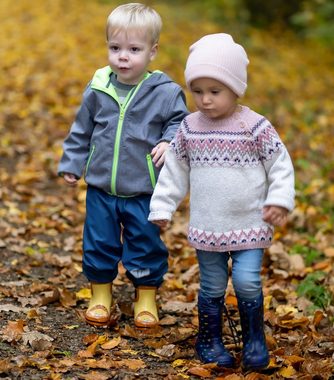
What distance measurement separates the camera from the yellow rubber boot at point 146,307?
4.55 metres

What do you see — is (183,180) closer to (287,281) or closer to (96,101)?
(96,101)

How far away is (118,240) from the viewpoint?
4.51m

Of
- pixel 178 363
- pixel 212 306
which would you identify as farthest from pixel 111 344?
pixel 212 306

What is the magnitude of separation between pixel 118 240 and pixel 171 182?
2.44 ft

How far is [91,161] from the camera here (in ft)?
14.4

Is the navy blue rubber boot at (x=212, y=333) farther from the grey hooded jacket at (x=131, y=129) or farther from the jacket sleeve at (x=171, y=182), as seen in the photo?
the grey hooded jacket at (x=131, y=129)

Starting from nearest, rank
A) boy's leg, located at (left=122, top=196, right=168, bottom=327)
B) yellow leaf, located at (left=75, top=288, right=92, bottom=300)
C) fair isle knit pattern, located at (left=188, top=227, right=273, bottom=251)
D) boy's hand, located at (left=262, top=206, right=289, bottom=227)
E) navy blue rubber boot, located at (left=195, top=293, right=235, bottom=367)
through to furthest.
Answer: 1. boy's hand, located at (left=262, top=206, right=289, bottom=227)
2. fair isle knit pattern, located at (left=188, top=227, right=273, bottom=251)
3. navy blue rubber boot, located at (left=195, top=293, right=235, bottom=367)
4. boy's leg, located at (left=122, top=196, right=168, bottom=327)
5. yellow leaf, located at (left=75, top=288, right=92, bottom=300)

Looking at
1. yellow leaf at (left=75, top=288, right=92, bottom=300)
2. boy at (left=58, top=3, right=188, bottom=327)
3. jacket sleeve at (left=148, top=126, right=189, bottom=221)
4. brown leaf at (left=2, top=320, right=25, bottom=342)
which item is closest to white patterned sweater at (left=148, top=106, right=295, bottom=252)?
jacket sleeve at (left=148, top=126, right=189, bottom=221)

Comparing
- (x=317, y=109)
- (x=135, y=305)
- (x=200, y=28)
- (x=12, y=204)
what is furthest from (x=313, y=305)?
(x=200, y=28)

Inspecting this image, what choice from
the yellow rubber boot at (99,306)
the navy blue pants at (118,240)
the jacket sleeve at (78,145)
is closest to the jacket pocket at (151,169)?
the navy blue pants at (118,240)

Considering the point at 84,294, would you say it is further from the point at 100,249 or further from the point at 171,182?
the point at 171,182

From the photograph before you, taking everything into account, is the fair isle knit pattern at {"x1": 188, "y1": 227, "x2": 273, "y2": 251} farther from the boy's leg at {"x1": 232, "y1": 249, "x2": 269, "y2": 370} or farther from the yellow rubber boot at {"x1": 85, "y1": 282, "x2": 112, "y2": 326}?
the yellow rubber boot at {"x1": 85, "y1": 282, "x2": 112, "y2": 326}

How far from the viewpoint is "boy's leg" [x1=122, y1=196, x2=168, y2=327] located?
14.4 feet

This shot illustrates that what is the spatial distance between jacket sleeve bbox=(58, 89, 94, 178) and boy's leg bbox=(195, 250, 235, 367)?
1.02m
